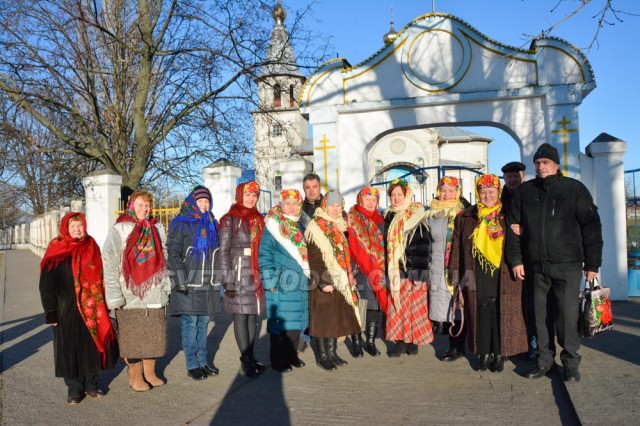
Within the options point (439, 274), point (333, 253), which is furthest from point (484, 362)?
point (333, 253)

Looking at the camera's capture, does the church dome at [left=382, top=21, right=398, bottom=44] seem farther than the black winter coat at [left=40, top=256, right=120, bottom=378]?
Yes

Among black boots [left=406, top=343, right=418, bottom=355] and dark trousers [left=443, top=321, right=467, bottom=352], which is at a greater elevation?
dark trousers [left=443, top=321, right=467, bottom=352]

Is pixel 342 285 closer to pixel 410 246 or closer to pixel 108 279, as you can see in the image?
pixel 410 246

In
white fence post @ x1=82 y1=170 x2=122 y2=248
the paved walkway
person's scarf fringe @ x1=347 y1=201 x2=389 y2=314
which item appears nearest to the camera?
the paved walkway

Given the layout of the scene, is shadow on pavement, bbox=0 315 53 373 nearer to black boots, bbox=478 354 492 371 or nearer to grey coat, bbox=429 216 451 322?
grey coat, bbox=429 216 451 322

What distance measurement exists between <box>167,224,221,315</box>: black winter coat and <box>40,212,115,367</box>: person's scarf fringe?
0.57 meters

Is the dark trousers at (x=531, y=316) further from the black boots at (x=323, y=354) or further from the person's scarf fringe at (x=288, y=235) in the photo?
the person's scarf fringe at (x=288, y=235)

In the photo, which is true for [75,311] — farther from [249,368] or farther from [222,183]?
[222,183]

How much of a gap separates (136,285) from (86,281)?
40 cm

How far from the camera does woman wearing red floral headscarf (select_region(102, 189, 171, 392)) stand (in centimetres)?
459

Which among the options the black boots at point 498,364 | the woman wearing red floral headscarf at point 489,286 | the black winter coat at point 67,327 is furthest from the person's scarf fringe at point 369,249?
the black winter coat at point 67,327

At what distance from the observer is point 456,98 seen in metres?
8.20

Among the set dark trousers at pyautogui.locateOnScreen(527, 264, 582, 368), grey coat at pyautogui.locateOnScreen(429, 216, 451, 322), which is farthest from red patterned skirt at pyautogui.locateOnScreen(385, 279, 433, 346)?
dark trousers at pyautogui.locateOnScreen(527, 264, 582, 368)

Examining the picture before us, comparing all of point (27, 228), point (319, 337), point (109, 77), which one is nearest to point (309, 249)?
point (319, 337)
